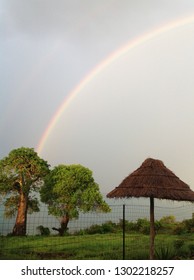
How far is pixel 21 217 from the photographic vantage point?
24.9 m

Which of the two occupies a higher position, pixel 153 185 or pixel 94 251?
pixel 153 185

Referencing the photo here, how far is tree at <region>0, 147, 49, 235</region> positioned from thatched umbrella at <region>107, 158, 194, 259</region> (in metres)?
13.7

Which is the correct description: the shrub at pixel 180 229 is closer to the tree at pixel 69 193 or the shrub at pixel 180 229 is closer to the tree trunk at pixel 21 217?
the tree at pixel 69 193

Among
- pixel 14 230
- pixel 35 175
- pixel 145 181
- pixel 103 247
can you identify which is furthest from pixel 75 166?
pixel 145 181

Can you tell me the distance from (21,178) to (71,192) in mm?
3340

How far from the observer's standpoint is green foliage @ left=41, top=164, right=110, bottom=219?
2491 centimetres

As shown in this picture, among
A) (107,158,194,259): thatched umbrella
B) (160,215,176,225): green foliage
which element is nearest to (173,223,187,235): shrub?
(160,215,176,225): green foliage

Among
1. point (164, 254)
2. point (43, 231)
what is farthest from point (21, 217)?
point (164, 254)

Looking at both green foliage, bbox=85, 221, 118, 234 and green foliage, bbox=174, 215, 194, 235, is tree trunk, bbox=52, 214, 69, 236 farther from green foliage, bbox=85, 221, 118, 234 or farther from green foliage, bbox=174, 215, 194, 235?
green foliage, bbox=174, 215, 194, 235

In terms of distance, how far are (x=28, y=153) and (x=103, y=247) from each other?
38.6 ft

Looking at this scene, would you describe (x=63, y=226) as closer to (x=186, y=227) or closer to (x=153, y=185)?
(x=186, y=227)

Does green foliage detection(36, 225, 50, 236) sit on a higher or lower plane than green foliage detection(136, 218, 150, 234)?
lower

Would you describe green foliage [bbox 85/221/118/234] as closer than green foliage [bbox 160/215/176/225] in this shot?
Yes
